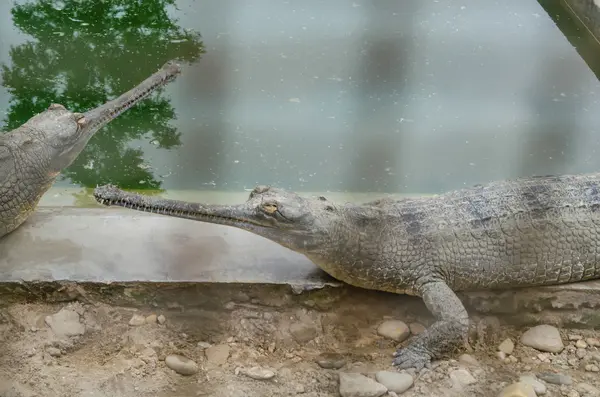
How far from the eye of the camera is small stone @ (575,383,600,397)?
3146 millimetres

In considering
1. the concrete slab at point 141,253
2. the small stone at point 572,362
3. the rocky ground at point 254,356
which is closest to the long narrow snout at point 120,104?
the concrete slab at point 141,253

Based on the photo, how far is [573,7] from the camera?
7273 mm

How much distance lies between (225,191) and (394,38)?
2617 mm

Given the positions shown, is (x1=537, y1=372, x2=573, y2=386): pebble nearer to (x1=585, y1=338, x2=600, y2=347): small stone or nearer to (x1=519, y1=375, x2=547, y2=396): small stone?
(x1=519, y1=375, x2=547, y2=396): small stone

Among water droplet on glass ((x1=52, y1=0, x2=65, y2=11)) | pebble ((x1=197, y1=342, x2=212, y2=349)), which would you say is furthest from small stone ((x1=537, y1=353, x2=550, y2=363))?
water droplet on glass ((x1=52, y1=0, x2=65, y2=11))

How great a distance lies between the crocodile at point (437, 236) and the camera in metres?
3.38

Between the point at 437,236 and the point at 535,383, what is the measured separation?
0.80 meters

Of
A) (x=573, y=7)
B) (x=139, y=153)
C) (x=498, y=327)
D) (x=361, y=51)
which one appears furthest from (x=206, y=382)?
(x=573, y=7)

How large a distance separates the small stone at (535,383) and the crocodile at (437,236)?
32cm

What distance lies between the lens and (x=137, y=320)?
3471 mm

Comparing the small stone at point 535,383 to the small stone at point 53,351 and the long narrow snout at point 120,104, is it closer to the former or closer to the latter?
the small stone at point 53,351

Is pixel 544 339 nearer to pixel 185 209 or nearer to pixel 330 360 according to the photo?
pixel 330 360

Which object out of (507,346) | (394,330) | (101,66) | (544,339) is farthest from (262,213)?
(101,66)

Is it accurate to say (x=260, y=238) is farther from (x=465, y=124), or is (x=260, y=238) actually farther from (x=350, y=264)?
(x=465, y=124)
